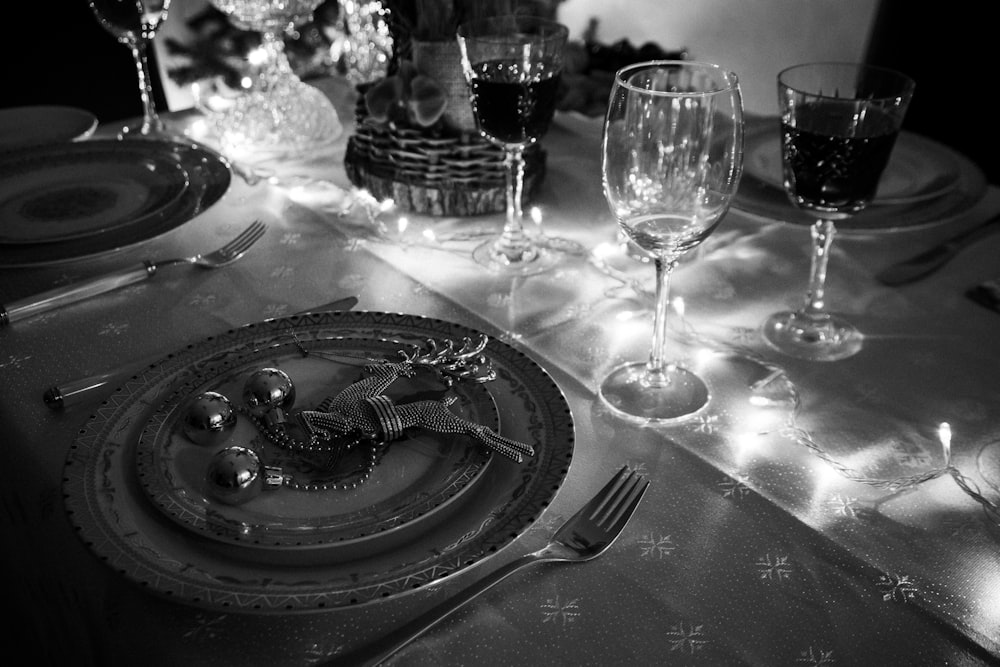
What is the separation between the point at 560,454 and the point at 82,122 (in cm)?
95

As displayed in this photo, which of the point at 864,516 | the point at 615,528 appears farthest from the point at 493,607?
the point at 864,516

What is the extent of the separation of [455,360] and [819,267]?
36 centimetres

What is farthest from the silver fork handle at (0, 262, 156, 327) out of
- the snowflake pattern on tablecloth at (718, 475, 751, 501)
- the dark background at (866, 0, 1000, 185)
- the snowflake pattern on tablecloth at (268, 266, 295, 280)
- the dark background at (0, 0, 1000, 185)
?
the dark background at (866, 0, 1000, 185)

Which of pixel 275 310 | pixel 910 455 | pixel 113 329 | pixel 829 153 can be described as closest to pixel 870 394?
pixel 910 455

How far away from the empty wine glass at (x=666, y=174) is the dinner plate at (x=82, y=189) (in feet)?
1.69

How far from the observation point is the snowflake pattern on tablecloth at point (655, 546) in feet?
1.73

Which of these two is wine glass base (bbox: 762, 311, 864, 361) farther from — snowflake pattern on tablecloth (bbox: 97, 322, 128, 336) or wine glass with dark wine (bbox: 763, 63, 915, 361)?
snowflake pattern on tablecloth (bbox: 97, 322, 128, 336)

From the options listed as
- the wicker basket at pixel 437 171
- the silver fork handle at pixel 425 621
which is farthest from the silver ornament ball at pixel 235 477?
the wicker basket at pixel 437 171

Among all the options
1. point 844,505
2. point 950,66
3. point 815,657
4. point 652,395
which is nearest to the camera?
point 815,657

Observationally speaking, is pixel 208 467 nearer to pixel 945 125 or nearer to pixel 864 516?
pixel 864 516

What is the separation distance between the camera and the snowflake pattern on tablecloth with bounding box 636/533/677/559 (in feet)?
1.73

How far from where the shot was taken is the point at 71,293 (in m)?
0.80

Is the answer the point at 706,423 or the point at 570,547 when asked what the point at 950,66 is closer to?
the point at 706,423

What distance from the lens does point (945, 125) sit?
2.09 m
